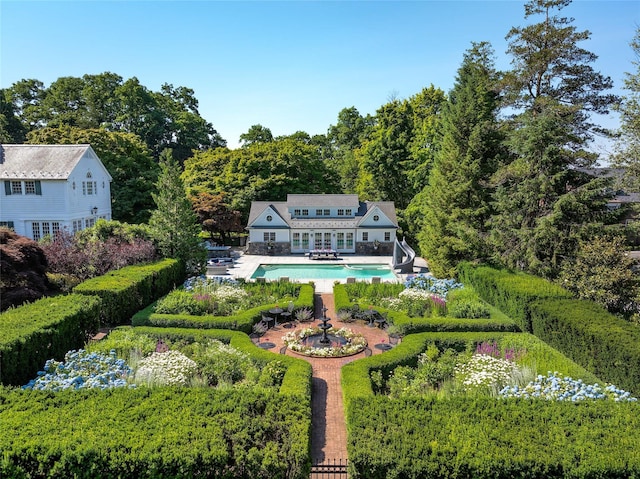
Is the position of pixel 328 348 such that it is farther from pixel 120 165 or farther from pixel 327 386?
pixel 120 165

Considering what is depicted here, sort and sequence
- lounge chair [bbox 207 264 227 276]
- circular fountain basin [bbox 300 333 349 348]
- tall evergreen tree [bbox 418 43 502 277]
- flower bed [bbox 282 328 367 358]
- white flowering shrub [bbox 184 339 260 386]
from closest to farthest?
white flowering shrub [bbox 184 339 260 386] < flower bed [bbox 282 328 367 358] < circular fountain basin [bbox 300 333 349 348] < tall evergreen tree [bbox 418 43 502 277] < lounge chair [bbox 207 264 227 276]

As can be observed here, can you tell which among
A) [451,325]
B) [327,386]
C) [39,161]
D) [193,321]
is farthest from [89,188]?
[451,325]

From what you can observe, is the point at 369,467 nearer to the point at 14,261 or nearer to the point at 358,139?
the point at 14,261

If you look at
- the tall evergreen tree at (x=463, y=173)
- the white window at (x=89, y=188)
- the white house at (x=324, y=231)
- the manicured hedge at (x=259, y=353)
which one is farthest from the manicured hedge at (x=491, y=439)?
the white window at (x=89, y=188)

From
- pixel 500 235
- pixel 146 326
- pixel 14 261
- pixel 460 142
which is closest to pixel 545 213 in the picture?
pixel 500 235

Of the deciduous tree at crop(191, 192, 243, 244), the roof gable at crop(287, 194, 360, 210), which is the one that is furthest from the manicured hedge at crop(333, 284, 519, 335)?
the deciduous tree at crop(191, 192, 243, 244)

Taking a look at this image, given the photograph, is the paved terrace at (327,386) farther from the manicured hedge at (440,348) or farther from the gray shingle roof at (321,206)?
the gray shingle roof at (321,206)

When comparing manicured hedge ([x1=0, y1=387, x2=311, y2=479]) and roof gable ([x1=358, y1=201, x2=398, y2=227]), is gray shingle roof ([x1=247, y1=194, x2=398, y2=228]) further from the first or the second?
manicured hedge ([x1=0, y1=387, x2=311, y2=479])
